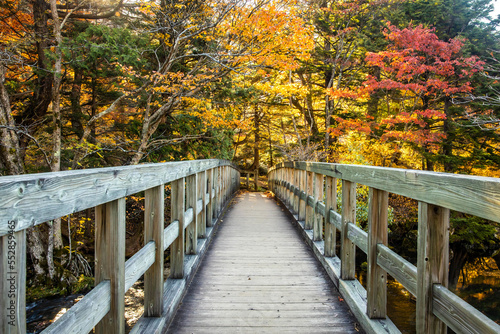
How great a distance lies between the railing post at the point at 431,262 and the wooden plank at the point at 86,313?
1.70 metres

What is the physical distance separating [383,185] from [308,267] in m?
2.03

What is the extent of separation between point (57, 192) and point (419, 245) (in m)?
1.87

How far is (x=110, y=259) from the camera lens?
167cm

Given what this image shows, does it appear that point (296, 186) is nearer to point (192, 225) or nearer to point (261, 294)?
point (192, 225)

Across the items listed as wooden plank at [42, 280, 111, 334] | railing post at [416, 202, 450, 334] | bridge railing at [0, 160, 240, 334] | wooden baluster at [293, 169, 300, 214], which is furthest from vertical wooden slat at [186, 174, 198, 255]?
wooden baluster at [293, 169, 300, 214]

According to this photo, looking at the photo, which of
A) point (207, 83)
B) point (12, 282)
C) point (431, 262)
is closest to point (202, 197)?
point (431, 262)

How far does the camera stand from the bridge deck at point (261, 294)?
8.48ft

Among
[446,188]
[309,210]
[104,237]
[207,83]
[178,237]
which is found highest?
[207,83]

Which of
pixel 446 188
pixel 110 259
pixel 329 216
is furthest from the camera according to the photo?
pixel 329 216

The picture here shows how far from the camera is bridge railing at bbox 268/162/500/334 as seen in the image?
1366 millimetres

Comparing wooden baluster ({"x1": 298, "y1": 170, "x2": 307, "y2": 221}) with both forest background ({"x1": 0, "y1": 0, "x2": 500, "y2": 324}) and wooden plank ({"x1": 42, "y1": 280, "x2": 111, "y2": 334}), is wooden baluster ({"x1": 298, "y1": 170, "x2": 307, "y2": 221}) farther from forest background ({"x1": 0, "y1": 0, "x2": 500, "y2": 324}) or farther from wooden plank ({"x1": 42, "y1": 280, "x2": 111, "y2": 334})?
wooden plank ({"x1": 42, "y1": 280, "x2": 111, "y2": 334})

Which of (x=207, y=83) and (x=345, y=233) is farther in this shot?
(x=207, y=83)

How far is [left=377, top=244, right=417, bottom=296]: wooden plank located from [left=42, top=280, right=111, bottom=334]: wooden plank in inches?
68.5

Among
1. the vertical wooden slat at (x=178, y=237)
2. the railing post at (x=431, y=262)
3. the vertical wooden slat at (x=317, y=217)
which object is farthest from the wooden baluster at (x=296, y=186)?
the railing post at (x=431, y=262)
